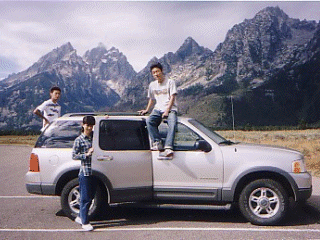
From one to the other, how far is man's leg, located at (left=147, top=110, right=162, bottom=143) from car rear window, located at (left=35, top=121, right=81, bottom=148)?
54.5 inches

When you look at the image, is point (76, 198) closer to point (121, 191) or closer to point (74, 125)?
point (121, 191)

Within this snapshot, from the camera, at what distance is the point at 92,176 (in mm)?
6324

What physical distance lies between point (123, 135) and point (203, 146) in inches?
59.6

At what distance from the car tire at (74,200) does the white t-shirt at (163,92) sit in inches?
77.2

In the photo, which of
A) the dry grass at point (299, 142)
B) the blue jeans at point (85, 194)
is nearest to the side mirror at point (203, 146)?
the blue jeans at point (85, 194)

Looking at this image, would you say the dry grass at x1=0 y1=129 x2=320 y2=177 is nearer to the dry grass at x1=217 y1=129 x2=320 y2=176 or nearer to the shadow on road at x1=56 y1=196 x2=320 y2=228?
the dry grass at x1=217 y1=129 x2=320 y2=176

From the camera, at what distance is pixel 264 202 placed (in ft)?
20.3

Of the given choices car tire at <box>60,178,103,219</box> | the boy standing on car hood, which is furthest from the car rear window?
the boy standing on car hood

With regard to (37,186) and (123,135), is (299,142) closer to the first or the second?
(123,135)

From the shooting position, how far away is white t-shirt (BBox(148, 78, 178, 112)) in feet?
22.7

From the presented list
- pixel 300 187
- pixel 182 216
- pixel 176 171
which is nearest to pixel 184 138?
pixel 176 171

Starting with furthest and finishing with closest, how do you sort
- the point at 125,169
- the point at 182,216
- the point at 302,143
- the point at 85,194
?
1. the point at 302,143
2. the point at 182,216
3. the point at 125,169
4. the point at 85,194

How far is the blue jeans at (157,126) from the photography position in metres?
6.36

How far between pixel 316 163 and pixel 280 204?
28.3 feet
